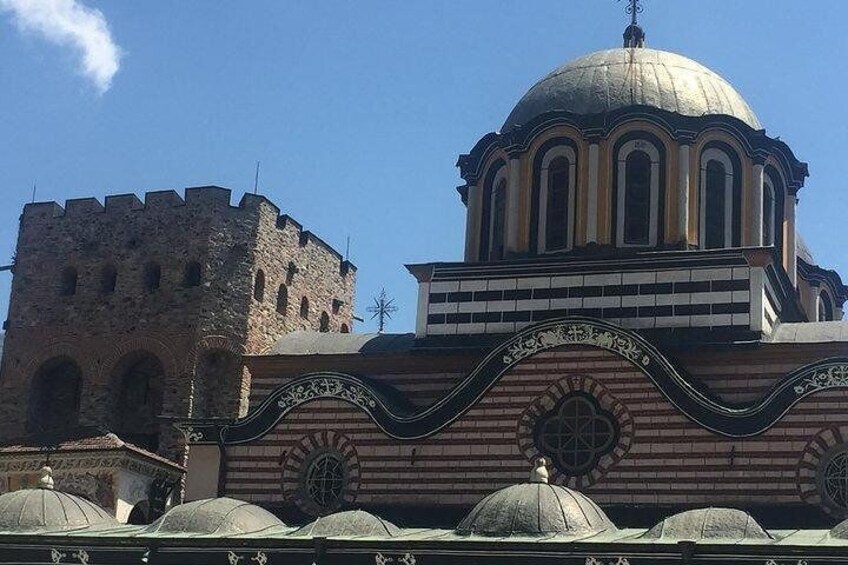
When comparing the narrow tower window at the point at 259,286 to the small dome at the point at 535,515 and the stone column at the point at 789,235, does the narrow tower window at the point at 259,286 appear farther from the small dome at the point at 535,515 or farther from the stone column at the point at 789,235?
the small dome at the point at 535,515

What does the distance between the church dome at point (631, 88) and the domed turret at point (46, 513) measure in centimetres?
1285

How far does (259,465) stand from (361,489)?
222 centimetres

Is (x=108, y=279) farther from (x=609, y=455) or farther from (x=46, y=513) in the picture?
(x=609, y=455)

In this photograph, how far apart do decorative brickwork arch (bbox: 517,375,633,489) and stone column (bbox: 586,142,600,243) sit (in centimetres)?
461

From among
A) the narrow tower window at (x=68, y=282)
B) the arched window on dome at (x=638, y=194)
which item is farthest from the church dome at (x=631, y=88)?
the narrow tower window at (x=68, y=282)

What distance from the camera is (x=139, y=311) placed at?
41.0m

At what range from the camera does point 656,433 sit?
2527 centimetres

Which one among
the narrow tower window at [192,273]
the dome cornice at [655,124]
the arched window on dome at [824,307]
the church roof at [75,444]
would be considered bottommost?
the church roof at [75,444]

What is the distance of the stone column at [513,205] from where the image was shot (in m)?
30.5

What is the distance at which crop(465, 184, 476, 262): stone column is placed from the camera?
105 ft

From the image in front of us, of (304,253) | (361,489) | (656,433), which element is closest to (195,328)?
(304,253)

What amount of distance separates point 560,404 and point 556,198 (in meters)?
6.13

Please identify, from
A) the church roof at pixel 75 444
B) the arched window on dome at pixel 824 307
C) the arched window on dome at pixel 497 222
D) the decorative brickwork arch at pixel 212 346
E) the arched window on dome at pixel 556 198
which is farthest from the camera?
the decorative brickwork arch at pixel 212 346

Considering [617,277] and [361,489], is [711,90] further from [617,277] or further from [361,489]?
[361,489]
